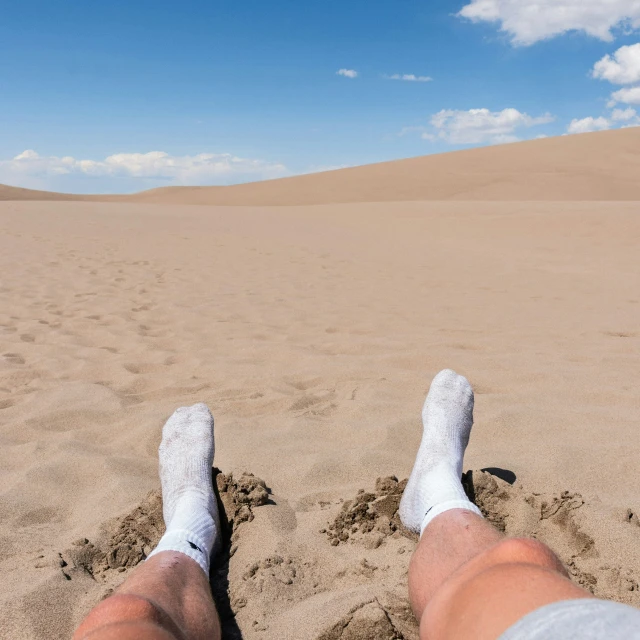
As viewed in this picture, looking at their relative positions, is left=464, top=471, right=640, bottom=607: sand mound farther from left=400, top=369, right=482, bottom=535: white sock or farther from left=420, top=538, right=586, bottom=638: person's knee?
→ left=420, top=538, right=586, bottom=638: person's knee

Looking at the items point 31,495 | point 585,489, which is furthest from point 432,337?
point 31,495

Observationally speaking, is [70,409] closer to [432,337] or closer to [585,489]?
[585,489]

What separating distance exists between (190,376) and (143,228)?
10.00 meters

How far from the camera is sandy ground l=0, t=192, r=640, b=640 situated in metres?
1.37

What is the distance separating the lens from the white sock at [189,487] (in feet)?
4.55

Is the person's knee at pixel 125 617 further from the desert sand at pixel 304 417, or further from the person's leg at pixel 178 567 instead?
the desert sand at pixel 304 417

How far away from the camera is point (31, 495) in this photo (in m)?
1.78

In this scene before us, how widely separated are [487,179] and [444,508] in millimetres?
28684

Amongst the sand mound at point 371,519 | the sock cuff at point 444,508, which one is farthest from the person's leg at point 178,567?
the sock cuff at point 444,508

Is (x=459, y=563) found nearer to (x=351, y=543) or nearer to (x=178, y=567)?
(x=351, y=543)

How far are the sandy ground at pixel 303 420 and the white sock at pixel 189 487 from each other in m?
0.08

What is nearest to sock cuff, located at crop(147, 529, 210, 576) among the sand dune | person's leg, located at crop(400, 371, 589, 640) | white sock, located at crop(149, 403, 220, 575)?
white sock, located at crop(149, 403, 220, 575)

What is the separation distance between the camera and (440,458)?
5.67 ft

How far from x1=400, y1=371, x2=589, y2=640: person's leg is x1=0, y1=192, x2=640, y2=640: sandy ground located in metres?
0.10
